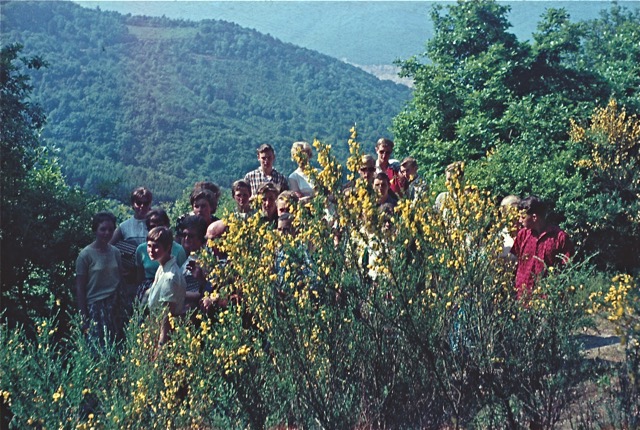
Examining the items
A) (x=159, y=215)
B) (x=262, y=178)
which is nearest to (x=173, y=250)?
(x=159, y=215)

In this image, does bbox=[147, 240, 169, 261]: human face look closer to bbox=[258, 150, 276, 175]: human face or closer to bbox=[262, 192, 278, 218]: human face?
bbox=[262, 192, 278, 218]: human face

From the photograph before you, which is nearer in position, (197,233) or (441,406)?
(441,406)

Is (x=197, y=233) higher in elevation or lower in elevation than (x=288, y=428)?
higher

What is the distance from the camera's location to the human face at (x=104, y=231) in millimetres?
6547

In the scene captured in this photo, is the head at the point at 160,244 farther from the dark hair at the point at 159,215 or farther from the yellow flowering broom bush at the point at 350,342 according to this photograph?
the yellow flowering broom bush at the point at 350,342

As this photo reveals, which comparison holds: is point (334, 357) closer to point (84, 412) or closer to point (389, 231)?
point (389, 231)

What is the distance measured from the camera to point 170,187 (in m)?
80.4

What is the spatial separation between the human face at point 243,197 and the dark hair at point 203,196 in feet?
0.66

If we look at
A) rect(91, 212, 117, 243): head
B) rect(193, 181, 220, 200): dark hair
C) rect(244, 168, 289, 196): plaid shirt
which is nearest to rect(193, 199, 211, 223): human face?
rect(193, 181, 220, 200): dark hair

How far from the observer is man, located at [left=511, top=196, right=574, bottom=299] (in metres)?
6.03

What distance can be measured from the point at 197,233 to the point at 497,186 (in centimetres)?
820

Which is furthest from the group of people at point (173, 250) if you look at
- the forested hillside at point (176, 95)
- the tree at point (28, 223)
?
the forested hillside at point (176, 95)

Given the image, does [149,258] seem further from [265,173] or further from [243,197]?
[265,173]

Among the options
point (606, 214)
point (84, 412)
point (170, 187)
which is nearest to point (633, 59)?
point (606, 214)
